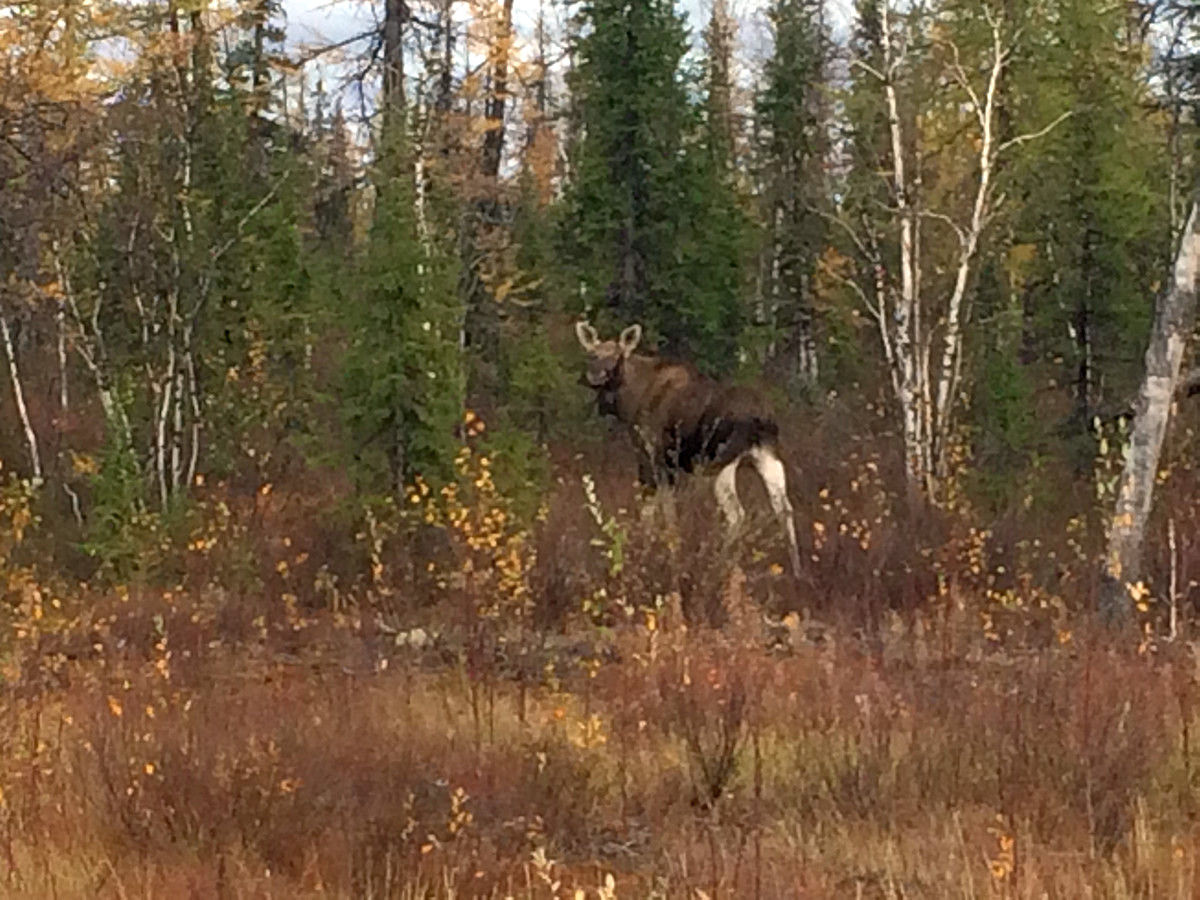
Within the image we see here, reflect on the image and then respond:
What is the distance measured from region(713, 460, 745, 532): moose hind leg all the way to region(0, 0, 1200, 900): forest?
141 millimetres

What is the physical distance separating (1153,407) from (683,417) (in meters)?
5.24

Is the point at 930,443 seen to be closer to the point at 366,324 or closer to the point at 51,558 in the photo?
the point at 366,324

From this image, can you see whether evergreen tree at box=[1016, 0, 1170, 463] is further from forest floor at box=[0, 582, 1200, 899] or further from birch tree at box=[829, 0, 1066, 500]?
forest floor at box=[0, 582, 1200, 899]

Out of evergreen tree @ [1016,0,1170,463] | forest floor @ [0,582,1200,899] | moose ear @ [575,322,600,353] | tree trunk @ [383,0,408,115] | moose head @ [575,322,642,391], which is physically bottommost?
forest floor @ [0,582,1200,899]

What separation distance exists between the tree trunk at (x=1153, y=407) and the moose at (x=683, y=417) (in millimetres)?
4194

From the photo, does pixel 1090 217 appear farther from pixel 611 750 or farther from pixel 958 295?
pixel 611 750

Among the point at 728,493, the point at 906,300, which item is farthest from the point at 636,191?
the point at 728,493

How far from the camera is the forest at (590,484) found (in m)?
6.03

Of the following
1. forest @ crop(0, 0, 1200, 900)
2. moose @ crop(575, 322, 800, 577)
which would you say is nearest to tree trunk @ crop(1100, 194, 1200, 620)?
forest @ crop(0, 0, 1200, 900)

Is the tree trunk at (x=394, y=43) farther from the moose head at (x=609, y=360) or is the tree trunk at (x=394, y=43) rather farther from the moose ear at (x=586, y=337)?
the moose head at (x=609, y=360)

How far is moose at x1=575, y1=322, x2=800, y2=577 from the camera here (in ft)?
47.6

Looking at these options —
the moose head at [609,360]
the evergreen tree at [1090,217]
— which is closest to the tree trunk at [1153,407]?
the moose head at [609,360]

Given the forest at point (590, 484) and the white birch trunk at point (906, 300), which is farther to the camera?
the white birch trunk at point (906, 300)

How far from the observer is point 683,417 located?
14.7m
